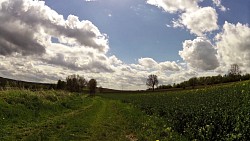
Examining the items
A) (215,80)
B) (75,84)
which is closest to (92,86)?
(75,84)

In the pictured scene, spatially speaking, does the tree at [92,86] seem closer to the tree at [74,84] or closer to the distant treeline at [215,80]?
the tree at [74,84]

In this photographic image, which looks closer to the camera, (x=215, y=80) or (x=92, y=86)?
(x=215, y=80)

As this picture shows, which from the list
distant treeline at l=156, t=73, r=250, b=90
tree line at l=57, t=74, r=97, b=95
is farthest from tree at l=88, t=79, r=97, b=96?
distant treeline at l=156, t=73, r=250, b=90

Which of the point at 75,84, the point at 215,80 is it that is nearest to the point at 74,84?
the point at 75,84

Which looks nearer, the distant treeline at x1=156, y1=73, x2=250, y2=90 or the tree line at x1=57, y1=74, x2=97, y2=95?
the distant treeline at x1=156, y1=73, x2=250, y2=90

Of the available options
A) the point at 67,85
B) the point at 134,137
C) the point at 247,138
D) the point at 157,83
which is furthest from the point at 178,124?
the point at 157,83

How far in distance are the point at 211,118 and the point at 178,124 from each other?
4.13 m

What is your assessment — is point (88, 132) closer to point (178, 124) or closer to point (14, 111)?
point (178, 124)

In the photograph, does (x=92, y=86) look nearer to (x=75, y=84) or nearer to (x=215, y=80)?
(x=75, y=84)

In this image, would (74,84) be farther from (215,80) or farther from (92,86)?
(215,80)

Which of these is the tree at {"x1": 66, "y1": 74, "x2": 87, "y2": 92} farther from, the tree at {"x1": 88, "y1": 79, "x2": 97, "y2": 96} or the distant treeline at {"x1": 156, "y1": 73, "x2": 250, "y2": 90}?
the distant treeline at {"x1": 156, "y1": 73, "x2": 250, "y2": 90}

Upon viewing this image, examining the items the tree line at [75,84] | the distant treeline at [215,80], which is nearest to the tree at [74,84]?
the tree line at [75,84]

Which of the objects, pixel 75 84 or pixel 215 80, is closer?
pixel 215 80

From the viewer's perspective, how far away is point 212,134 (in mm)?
11836
